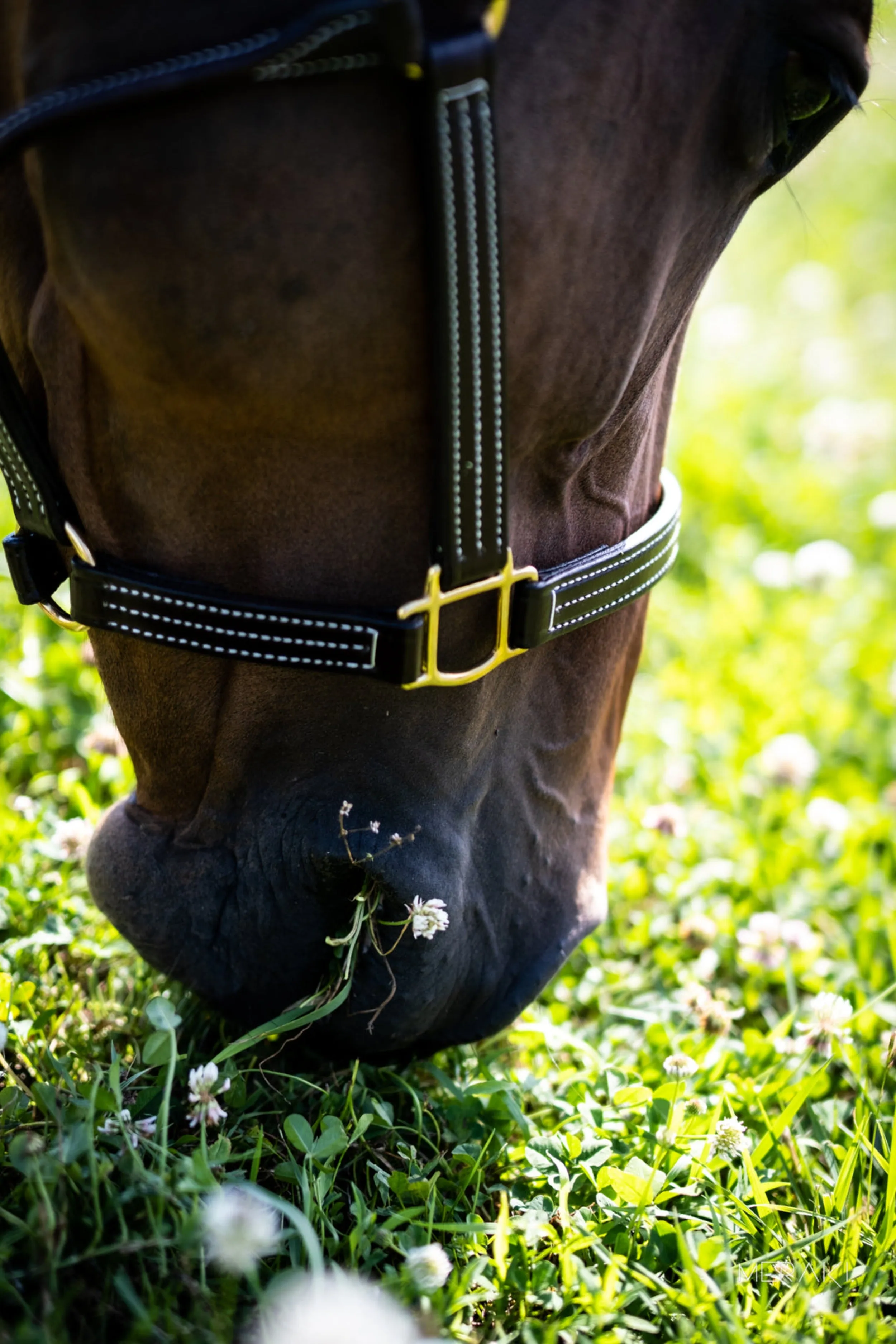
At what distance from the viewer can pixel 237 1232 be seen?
1.07 meters

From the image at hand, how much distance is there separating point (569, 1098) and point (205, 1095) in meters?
0.61

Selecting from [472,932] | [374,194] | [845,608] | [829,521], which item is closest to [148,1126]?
[472,932]

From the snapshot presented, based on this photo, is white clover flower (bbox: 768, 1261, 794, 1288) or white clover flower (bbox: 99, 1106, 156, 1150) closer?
white clover flower (bbox: 99, 1106, 156, 1150)

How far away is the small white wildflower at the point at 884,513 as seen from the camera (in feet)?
12.3

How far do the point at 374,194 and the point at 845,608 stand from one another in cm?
289

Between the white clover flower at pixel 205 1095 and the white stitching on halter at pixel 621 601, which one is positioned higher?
the white stitching on halter at pixel 621 601

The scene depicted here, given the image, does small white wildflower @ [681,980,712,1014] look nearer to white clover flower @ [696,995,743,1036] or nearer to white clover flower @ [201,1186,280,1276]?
white clover flower @ [696,995,743,1036]

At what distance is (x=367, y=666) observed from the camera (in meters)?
1.29

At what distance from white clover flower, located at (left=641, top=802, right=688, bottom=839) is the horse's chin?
2.33 feet

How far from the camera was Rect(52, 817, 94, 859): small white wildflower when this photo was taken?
1848 millimetres

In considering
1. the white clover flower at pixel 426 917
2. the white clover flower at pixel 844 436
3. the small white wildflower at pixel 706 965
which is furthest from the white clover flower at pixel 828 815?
the white clover flower at pixel 844 436

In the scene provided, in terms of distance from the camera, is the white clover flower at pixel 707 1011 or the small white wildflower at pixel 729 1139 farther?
the white clover flower at pixel 707 1011

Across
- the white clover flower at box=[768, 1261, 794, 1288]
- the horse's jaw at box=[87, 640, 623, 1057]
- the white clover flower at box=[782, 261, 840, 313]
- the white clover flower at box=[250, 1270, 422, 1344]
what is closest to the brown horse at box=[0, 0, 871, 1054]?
the horse's jaw at box=[87, 640, 623, 1057]

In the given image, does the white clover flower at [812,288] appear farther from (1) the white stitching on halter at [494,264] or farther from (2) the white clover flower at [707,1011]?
(1) the white stitching on halter at [494,264]
